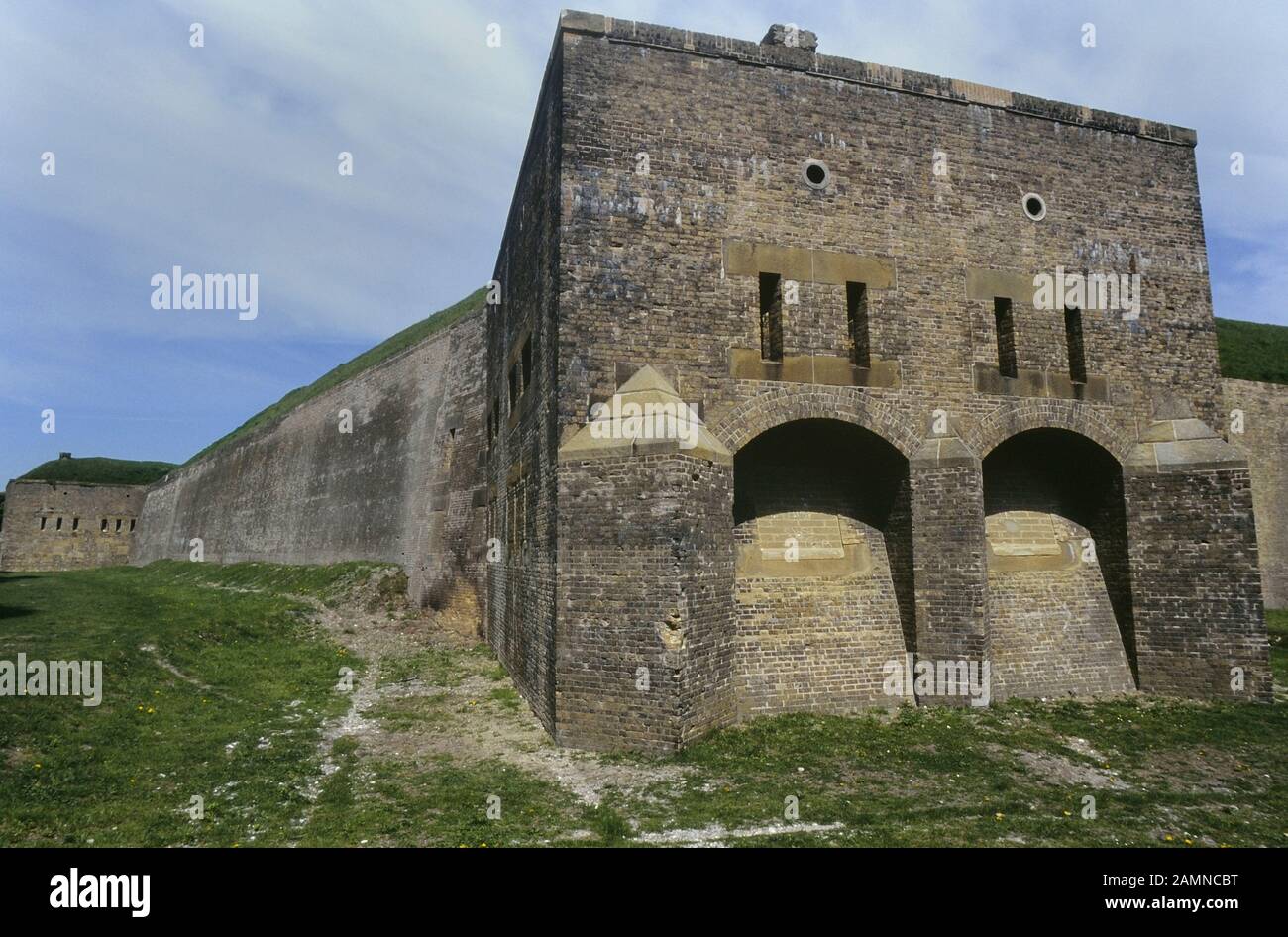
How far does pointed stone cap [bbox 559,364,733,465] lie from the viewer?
8.55 m

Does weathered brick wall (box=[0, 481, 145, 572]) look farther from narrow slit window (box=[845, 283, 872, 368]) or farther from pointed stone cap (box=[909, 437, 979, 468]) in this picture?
pointed stone cap (box=[909, 437, 979, 468])

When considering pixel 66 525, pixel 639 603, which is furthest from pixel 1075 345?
pixel 66 525

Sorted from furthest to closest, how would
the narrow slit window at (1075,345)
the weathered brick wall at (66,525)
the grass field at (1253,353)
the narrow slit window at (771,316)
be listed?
1. the weathered brick wall at (66,525)
2. the grass field at (1253,353)
3. the narrow slit window at (1075,345)
4. the narrow slit window at (771,316)

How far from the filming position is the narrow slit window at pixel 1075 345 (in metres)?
11.5

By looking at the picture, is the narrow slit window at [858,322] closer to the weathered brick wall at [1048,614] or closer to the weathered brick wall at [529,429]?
the weathered brick wall at [1048,614]

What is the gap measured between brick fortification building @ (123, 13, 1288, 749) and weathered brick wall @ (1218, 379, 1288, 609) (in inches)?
479

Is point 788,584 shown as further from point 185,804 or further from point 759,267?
point 185,804

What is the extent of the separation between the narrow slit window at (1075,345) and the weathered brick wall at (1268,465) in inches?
486

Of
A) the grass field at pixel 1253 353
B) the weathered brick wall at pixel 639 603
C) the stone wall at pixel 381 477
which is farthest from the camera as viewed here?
the grass field at pixel 1253 353

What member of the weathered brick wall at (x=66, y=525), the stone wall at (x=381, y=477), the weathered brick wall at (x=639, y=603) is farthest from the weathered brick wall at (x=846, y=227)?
the weathered brick wall at (x=66, y=525)

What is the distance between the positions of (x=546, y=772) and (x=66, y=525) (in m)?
51.2

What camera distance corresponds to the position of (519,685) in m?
11.6

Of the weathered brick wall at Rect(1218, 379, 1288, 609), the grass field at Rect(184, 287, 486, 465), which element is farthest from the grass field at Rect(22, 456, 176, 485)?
the weathered brick wall at Rect(1218, 379, 1288, 609)
